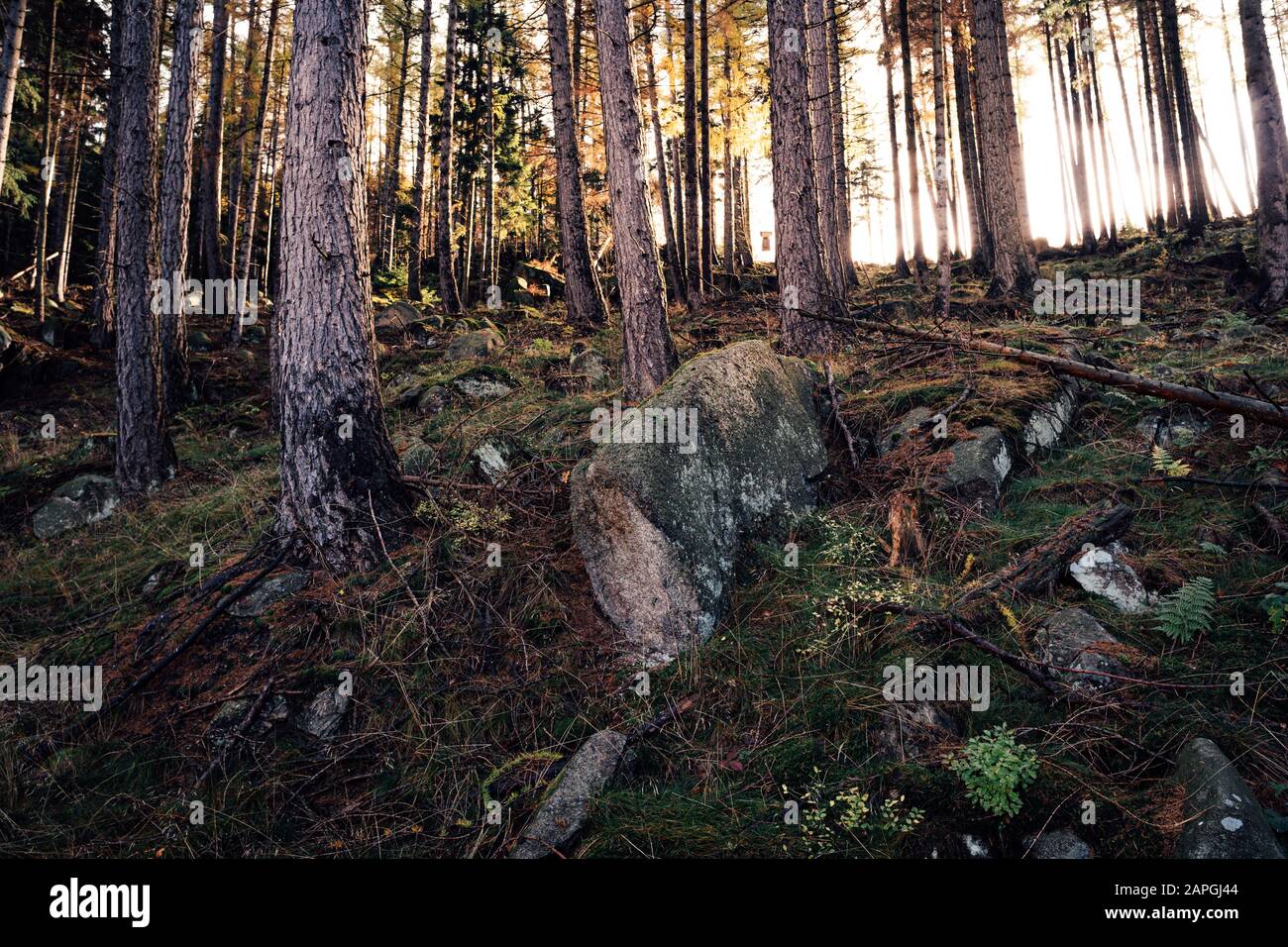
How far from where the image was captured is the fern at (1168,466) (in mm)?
4617

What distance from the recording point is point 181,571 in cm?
523

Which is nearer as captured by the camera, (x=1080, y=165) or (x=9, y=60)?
(x=9, y=60)

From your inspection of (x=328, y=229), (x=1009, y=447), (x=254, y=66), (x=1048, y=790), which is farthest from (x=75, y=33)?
(x=1048, y=790)

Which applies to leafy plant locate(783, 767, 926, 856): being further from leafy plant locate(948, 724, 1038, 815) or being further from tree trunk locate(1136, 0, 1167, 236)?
tree trunk locate(1136, 0, 1167, 236)

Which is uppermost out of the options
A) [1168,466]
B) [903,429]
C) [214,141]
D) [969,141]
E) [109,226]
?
[969,141]

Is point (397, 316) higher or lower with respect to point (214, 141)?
lower

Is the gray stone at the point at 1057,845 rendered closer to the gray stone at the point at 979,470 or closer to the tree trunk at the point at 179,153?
the gray stone at the point at 979,470

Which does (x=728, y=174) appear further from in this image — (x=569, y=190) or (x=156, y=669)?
(x=156, y=669)

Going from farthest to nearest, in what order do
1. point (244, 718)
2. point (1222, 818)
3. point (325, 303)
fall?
1. point (325, 303)
2. point (244, 718)
3. point (1222, 818)

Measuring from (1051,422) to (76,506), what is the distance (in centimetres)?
1046

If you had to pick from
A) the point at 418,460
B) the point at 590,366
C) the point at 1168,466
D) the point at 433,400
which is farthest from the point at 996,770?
the point at 433,400

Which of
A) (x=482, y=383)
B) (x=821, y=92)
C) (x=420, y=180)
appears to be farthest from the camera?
(x=420, y=180)

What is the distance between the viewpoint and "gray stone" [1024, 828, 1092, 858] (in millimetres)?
2582

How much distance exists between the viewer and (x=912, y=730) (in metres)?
3.13
